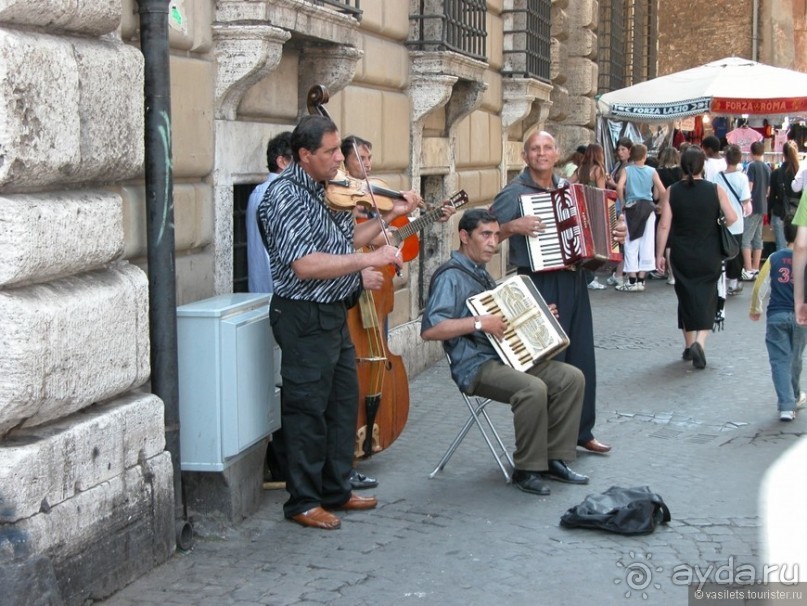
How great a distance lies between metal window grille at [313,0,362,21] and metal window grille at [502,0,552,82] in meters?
5.12

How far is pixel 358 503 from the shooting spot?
608cm

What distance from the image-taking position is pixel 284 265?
5523 millimetres

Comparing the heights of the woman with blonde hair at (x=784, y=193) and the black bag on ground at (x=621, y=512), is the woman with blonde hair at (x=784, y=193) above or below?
above

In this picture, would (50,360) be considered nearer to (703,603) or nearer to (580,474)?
(703,603)

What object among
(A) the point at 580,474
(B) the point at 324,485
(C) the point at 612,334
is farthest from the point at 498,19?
(B) the point at 324,485

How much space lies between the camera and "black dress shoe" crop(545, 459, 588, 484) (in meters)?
6.65

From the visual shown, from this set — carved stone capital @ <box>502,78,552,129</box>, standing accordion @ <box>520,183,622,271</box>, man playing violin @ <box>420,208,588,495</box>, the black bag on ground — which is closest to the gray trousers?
man playing violin @ <box>420,208,588,495</box>

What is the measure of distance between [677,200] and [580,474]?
156 inches

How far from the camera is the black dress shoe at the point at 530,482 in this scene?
6414 millimetres

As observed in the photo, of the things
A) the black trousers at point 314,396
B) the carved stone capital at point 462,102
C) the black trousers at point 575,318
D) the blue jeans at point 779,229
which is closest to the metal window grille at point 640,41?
the blue jeans at point 779,229

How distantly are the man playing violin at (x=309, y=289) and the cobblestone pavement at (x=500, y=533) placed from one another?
304 millimetres

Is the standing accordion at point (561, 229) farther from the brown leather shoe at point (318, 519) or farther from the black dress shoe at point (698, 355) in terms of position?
the black dress shoe at point (698, 355)

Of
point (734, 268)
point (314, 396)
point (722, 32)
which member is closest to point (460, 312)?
point (314, 396)

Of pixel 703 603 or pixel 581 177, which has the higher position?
pixel 581 177
